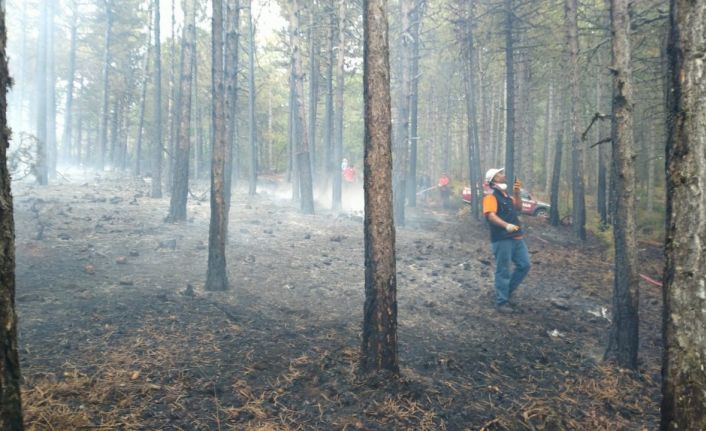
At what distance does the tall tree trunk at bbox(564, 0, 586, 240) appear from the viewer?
1405 cm

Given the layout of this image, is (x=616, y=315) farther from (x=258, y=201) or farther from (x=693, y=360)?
(x=258, y=201)

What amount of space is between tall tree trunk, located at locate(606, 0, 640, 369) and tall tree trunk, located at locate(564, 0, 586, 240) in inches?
376

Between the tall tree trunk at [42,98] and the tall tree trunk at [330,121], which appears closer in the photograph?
Result: the tall tree trunk at [42,98]

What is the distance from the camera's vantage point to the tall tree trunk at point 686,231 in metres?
2.99

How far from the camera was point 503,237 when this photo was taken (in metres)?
7.52

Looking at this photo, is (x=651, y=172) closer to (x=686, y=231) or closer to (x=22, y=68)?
(x=686, y=231)

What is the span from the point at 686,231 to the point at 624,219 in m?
2.72

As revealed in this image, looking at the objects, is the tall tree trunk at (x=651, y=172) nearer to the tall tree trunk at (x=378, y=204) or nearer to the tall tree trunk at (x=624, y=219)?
the tall tree trunk at (x=624, y=219)

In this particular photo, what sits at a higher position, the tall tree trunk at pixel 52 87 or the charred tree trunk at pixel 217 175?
the tall tree trunk at pixel 52 87

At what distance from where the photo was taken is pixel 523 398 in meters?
4.78

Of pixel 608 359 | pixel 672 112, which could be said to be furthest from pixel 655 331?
pixel 672 112

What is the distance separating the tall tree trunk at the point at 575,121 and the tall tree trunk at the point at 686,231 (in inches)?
487

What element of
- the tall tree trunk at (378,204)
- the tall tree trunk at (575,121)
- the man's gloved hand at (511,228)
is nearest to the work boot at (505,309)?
the man's gloved hand at (511,228)

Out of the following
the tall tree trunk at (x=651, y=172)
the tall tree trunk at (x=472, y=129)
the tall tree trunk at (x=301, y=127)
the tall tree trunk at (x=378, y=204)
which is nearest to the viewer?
the tall tree trunk at (x=378, y=204)
